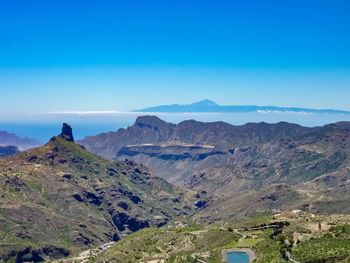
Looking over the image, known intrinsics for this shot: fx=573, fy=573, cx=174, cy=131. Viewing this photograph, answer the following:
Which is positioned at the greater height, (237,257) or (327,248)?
(327,248)

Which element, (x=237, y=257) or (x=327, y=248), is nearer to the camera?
(x=327, y=248)

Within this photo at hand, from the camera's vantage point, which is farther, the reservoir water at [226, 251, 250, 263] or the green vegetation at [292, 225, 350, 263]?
the reservoir water at [226, 251, 250, 263]

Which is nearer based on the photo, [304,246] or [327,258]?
[327,258]

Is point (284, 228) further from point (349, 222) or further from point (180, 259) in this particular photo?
point (180, 259)

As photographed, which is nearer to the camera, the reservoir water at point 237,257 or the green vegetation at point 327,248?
the green vegetation at point 327,248

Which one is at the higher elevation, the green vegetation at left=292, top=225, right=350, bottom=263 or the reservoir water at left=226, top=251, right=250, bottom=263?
the green vegetation at left=292, top=225, right=350, bottom=263

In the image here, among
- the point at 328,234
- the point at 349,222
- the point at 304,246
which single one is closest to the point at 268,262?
the point at 304,246

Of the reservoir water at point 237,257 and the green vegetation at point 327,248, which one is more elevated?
the green vegetation at point 327,248

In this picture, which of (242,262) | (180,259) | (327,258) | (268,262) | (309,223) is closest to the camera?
(327,258)
